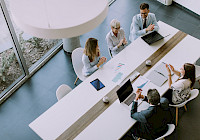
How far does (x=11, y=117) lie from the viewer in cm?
502

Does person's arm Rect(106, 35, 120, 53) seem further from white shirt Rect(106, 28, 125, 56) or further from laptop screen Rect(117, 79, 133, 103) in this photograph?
laptop screen Rect(117, 79, 133, 103)

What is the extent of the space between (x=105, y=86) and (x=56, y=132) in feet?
3.53

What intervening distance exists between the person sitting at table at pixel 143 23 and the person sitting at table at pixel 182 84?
1024mm

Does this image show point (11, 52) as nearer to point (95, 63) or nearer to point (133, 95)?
point (95, 63)

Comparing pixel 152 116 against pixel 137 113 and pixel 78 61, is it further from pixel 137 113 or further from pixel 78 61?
pixel 78 61

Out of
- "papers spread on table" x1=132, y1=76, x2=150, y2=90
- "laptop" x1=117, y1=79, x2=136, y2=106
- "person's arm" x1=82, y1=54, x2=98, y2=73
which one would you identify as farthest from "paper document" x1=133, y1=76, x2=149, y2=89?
"person's arm" x1=82, y1=54, x2=98, y2=73

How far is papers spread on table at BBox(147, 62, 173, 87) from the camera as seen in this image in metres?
4.32

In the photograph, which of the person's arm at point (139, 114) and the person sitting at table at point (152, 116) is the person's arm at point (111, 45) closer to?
the person sitting at table at point (152, 116)

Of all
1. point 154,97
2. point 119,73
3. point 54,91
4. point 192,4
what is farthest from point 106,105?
point 192,4

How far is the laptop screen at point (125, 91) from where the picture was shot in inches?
155

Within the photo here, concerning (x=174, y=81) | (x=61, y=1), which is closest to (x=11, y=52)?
(x=174, y=81)

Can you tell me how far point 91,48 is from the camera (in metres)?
4.43

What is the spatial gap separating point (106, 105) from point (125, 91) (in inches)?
14.1

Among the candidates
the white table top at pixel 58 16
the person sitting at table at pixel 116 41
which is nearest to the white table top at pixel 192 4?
the person sitting at table at pixel 116 41
